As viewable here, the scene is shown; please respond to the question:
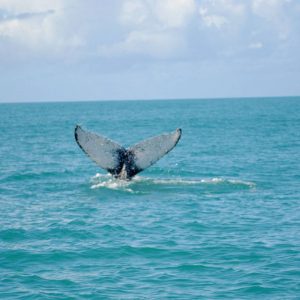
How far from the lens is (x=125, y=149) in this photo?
25141 millimetres

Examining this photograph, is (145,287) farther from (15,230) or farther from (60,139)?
(60,139)

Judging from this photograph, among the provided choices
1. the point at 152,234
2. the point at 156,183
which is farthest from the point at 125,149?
the point at 152,234

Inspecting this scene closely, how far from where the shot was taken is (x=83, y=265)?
17531mm

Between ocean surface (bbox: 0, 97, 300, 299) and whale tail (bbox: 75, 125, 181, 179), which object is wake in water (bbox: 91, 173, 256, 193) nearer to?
ocean surface (bbox: 0, 97, 300, 299)

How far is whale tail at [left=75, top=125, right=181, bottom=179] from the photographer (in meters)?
24.6

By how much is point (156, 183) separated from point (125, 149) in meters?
4.37

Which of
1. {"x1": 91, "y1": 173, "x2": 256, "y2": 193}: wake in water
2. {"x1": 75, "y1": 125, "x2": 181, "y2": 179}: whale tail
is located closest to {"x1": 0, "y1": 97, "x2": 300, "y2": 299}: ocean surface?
{"x1": 91, "y1": 173, "x2": 256, "y2": 193}: wake in water

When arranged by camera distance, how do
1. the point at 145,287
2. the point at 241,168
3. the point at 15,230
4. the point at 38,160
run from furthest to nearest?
1. the point at 38,160
2. the point at 241,168
3. the point at 15,230
4. the point at 145,287

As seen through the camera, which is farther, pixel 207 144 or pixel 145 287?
pixel 207 144

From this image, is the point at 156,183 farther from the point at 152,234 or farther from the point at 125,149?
the point at 152,234

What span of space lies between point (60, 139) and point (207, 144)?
1733cm

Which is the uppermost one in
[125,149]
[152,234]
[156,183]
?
[125,149]

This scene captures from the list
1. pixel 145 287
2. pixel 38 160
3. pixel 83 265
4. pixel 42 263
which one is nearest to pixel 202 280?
pixel 145 287

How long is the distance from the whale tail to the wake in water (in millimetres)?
1970
